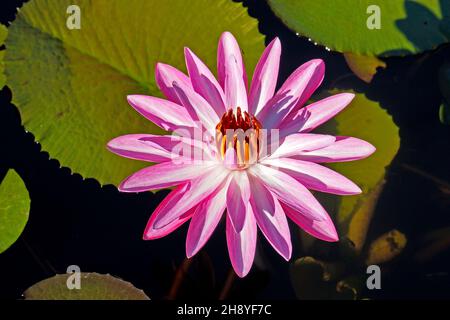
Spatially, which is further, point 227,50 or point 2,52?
point 2,52

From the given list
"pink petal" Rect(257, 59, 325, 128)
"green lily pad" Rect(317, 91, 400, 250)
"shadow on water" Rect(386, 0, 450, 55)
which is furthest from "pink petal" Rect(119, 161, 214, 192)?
"shadow on water" Rect(386, 0, 450, 55)

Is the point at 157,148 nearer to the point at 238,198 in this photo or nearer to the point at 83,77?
the point at 238,198

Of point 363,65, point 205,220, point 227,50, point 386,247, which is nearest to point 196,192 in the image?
point 205,220

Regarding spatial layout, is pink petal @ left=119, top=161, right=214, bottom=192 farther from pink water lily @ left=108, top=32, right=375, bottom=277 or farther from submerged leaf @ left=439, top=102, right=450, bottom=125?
submerged leaf @ left=439, top=102, right=450, bottom=125

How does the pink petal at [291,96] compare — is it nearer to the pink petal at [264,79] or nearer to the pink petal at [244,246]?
the pink petal at [264,79]

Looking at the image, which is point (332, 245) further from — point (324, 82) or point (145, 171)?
point (145, 171)

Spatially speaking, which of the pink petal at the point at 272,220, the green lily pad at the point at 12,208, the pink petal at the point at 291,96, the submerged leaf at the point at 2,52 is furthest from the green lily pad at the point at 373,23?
the green lily pad at the point at 12,208
